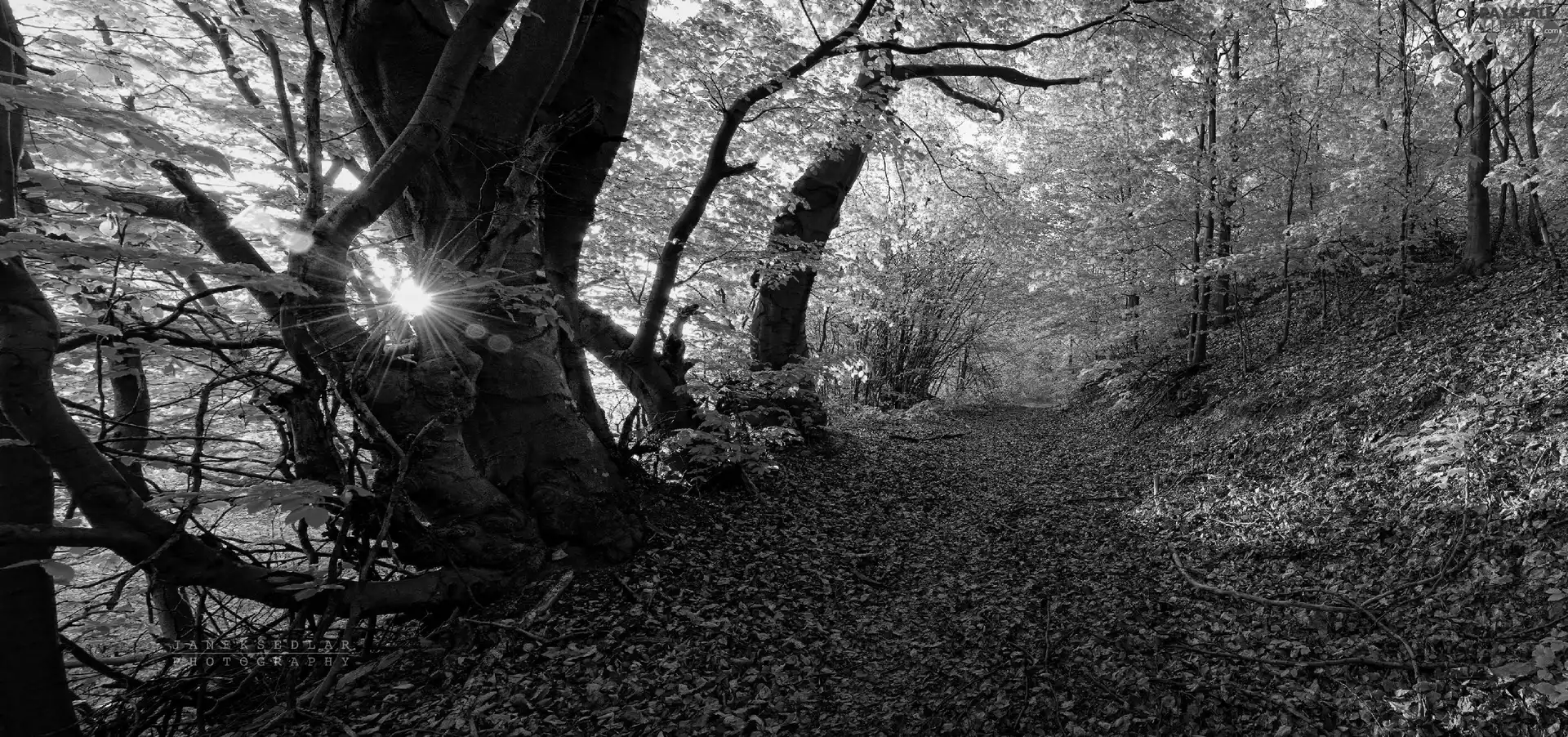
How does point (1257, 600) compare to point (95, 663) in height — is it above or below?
above

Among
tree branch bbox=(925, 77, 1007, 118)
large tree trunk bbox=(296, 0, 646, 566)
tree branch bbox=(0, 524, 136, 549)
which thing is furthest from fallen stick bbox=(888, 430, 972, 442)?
tree branch bbox=(0, 524, 136, 549)

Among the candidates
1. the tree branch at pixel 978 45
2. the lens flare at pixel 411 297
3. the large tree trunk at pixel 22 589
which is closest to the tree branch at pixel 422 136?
the lens flare at pixel 411 297

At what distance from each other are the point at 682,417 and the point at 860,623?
2.76 m

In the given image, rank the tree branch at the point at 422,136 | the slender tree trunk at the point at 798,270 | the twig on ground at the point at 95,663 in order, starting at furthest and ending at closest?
1. the slender tree trunk at the point at 798,270
2. the tree branch at the point at 422,136
3. the twig on ground at the point at 95,663

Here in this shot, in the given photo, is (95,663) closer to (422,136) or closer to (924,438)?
(422,136)

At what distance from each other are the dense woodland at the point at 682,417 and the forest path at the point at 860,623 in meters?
0.03

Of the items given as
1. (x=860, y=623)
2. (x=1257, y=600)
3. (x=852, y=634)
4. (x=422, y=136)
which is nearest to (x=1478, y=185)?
(x=1257, y=600)

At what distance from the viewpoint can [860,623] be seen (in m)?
3.96

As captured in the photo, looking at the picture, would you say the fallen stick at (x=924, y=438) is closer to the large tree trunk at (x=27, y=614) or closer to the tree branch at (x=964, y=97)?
the tree branch at (x=964, y=97)

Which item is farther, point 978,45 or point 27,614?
point 978,45

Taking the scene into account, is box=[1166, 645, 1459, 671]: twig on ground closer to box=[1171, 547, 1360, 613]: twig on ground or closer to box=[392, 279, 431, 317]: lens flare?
box=[1171, 547, 1360, 613]: twig on ground

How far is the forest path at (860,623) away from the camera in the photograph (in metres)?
2.99

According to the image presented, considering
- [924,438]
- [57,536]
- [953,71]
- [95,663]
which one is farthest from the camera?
[924,438]

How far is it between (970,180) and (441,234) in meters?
7.77
